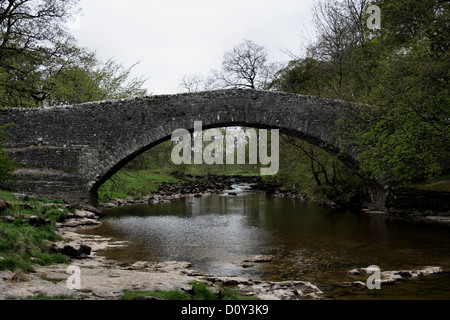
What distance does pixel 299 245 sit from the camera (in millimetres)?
8023

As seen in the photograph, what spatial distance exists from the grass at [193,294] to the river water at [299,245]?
1369 millimetres

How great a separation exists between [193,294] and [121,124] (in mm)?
9743

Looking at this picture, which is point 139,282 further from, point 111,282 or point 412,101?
point 412,101

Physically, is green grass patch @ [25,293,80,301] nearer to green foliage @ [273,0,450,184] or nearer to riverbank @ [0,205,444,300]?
riverbank @ [0,205,444,300]

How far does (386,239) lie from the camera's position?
855cm

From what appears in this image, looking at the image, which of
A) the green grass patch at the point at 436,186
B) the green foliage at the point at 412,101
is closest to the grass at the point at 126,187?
the green foliage at the point at 412,101

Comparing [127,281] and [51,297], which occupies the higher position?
[51,297]

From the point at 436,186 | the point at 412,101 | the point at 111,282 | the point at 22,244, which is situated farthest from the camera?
the point at 436,186

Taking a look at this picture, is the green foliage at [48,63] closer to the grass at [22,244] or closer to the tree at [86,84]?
the tree at [86,84]

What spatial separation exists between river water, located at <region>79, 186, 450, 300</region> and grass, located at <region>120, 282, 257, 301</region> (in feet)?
4.49

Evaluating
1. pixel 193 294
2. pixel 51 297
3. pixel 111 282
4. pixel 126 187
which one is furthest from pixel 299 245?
pixel 126 187

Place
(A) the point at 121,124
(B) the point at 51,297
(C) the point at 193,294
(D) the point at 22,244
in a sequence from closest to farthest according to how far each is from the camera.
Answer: (B) the point at 51,297
(C) the point at 193,294
(D) the point at 22,244
(A) the point at 121,124

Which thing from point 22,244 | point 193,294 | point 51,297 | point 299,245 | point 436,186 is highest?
point 436,186

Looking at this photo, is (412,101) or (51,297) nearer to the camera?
(51,297)
